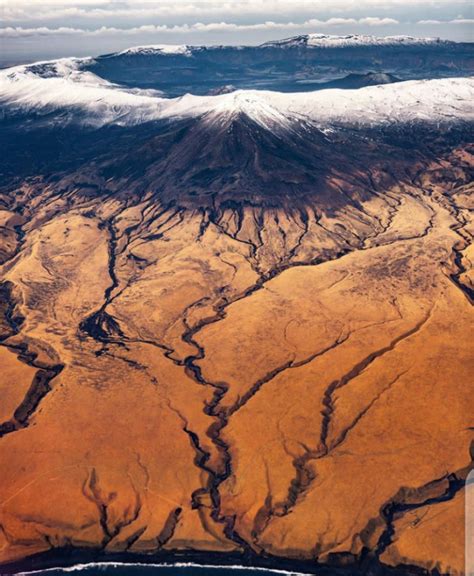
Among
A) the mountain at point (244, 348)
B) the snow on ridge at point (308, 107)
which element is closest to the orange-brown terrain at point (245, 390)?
the mountain at point (244, 348)

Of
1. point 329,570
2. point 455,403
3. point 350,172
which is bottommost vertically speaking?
point 329,570

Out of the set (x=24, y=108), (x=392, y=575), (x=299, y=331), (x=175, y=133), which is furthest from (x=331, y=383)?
(x=24, y=108)

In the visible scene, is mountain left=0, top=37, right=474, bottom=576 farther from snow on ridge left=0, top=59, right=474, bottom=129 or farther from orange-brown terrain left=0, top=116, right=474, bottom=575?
snow on ridge left=0, top=59, right=474, bottom=129

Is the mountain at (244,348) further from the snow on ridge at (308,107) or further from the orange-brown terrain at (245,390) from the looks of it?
the snow on ridge at (308,107)

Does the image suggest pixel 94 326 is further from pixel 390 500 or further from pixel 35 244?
pixel 390 500

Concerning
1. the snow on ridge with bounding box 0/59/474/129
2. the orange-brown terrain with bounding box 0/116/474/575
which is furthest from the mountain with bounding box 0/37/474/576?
the snow on ridge with bounding box 0/59/474/129

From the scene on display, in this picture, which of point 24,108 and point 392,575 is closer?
point 392,575
